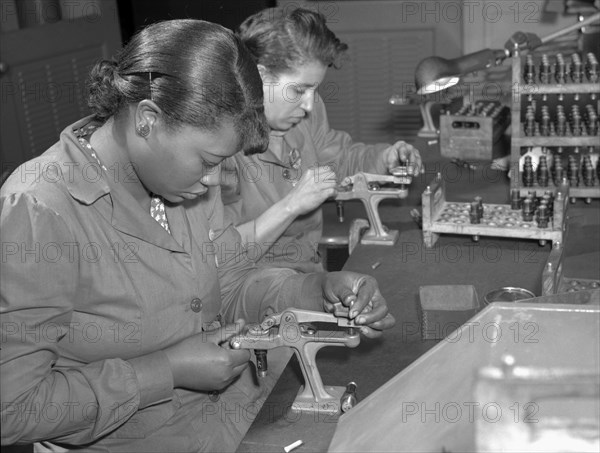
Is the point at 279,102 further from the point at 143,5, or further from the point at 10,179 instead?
the point at 143,5

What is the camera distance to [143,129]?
5.17 feet

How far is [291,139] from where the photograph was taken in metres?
2.88

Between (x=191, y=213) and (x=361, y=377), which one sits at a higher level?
(x=191, y=213)

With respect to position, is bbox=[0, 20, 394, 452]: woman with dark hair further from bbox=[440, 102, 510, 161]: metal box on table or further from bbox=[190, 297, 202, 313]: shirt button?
bbox=[440, 102, 510, 161]: metal box on table

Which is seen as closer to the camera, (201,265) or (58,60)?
(201,265)

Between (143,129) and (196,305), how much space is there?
47 cm

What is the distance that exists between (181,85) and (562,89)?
5.99ft

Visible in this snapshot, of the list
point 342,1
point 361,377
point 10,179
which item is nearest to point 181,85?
point 10,179

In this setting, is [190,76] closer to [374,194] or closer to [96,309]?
[96,309]

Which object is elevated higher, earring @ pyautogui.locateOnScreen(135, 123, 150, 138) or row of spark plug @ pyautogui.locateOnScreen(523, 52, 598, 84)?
earring @ pyautogui.locateOnScreen(135, 123, 150, 138)

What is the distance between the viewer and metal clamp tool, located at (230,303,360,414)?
164 cm

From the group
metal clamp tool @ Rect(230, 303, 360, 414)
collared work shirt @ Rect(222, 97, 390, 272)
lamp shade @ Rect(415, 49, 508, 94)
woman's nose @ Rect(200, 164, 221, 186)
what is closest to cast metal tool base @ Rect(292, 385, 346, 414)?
metal clamp tool @ Rect(230, 303, 360, 414)

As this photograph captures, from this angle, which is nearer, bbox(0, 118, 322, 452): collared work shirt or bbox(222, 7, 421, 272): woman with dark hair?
bbox(0, 118, 322, 452): collared work shirt

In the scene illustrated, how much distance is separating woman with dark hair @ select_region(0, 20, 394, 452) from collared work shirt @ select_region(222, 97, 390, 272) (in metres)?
0.65
